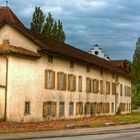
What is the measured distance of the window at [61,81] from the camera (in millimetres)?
42875

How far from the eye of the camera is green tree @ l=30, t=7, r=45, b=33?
77.6 metres

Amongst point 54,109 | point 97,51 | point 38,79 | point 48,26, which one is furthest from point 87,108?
point 97,51

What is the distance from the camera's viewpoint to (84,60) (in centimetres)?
4744

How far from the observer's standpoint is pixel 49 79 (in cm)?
4112

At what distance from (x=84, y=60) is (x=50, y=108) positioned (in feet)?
26.8

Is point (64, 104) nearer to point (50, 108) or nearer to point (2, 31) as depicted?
point (50, 108)

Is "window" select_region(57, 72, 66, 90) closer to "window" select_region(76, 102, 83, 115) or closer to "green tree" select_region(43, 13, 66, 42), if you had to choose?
"window" select_region(76, 102, 83, 115)

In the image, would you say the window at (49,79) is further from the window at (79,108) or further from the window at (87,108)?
the window at (87,108)

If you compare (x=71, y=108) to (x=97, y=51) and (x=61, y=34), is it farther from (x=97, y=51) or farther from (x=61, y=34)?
(x=97, y=51)

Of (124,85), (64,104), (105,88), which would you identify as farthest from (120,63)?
(64,104)

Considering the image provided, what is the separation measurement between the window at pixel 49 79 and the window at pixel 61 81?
1.26m

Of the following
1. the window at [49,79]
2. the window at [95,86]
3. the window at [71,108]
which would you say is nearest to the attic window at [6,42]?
the window at [49,79]

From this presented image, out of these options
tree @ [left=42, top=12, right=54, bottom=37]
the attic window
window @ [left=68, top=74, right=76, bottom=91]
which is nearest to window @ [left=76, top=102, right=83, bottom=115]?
window @ [left=68, top=74, right=76, bottom=91]

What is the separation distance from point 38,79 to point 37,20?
40.5 m
